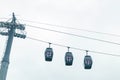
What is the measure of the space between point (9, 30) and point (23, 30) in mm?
2254

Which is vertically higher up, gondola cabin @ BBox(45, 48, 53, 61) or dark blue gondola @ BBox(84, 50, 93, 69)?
gondola cabin @ BBox(45, 48, 53, 61)

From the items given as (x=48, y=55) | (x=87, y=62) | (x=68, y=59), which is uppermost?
(x=48, y=55)

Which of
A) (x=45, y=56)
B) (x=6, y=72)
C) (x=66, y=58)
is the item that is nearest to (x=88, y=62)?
(x=66, y=58)

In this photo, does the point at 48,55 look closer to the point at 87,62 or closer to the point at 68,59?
the point at 68,59

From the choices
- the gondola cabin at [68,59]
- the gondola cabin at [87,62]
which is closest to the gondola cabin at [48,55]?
the gondola cabin at [68,59]

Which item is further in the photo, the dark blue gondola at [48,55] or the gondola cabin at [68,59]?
the dark blue gondola at [48,55]

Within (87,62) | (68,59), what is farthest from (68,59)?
(87,62)

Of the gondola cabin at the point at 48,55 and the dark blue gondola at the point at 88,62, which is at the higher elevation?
the gondola cabin at the point at 48,55

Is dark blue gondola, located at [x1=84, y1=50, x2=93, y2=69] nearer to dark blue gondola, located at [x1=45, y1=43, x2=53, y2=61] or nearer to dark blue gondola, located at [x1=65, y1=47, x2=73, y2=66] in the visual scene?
dark blue gondola, located at [x1=65, y1=47, x2=73, y2=66]

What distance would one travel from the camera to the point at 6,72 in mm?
36875

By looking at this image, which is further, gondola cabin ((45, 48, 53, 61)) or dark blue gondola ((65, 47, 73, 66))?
gondola cabin ((45, 48, 53, 61))

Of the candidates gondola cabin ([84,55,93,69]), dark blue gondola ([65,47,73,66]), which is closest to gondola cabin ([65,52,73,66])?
dark blue gondola ([65,47,73,66])

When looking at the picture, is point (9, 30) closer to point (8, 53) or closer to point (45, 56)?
point (8, 53)

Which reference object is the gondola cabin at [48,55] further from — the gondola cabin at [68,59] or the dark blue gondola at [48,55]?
the gondola cabin at [68,59]
